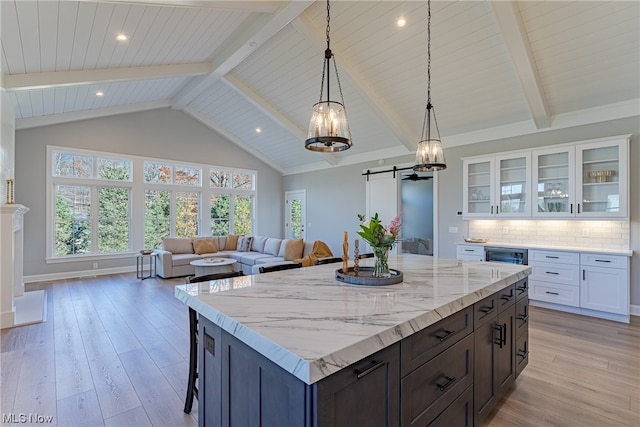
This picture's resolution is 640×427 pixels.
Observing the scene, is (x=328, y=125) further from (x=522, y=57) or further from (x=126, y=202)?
(x=126, y=202)

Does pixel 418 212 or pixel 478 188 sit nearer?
pixel 478 188

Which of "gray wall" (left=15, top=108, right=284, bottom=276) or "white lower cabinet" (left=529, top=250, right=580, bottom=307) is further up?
"gray wall" (left=15, top=108, right=284, bottom=276)

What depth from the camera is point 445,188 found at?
233 inches

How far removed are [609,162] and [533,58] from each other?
1.75 metres

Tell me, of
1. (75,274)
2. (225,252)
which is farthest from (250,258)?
(75,274)

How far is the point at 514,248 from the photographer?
4.67 meters

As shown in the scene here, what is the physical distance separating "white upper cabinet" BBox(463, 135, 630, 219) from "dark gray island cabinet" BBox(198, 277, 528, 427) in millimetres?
3335

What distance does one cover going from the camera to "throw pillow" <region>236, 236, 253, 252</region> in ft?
25.9

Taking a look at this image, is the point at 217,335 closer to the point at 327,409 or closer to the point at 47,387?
the point at 327,409

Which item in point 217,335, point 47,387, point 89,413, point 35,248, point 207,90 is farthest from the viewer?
point 207,90

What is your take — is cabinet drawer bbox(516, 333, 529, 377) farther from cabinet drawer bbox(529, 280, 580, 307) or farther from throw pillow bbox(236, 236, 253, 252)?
throw pillow bbox(236, 236, 253, 252)

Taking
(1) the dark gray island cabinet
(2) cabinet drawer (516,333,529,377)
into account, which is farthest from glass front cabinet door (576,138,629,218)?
(1) the dark gray island cabinet

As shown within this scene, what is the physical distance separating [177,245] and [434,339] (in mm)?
Result: 6870

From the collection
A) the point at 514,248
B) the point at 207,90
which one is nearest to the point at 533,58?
the point at 514,248
